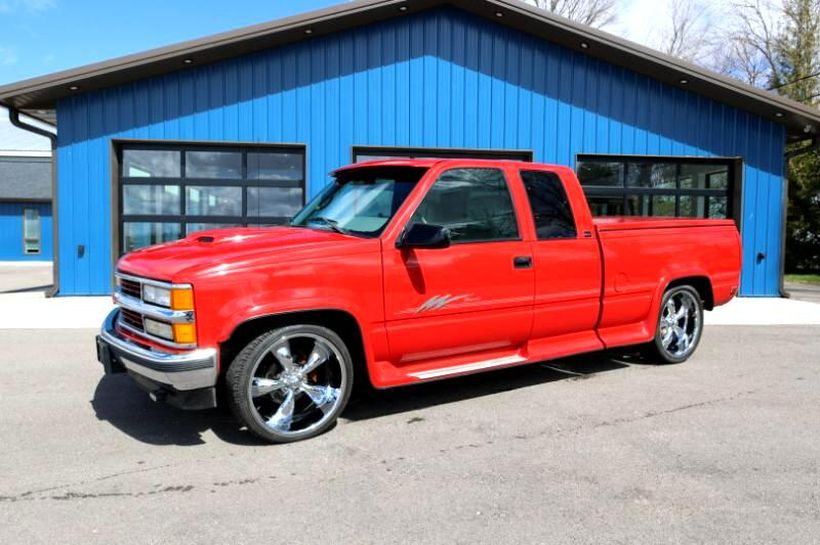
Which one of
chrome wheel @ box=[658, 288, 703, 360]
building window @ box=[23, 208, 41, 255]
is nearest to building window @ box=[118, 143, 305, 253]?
chrome wheel @ box=[658, 288, 703, 360]

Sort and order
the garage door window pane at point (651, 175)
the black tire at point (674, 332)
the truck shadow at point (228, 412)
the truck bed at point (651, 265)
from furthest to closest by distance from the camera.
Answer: the garage door window pane at point (651, 175) → the black tire at point (674, 332) → the truck bed at point (651, 265) → the truck shadow at point (228, 412)

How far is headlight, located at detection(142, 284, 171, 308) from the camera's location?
369cm

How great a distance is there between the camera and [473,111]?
1138 centimetres

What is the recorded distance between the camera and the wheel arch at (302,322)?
3916mm

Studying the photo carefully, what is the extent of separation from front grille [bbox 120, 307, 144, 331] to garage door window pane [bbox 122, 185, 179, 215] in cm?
731

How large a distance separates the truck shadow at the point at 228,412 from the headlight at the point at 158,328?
752mm

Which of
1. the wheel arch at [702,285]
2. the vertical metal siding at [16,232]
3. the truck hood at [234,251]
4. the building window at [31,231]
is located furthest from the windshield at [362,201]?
the building window at [31,231]

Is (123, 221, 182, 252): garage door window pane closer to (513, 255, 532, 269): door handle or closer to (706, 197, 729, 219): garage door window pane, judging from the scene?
(513, 255, 532, 269): door handle

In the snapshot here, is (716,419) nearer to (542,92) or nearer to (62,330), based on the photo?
(62,330)

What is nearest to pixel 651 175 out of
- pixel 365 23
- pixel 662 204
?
pixel 662 204

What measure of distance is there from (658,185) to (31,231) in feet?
84.0

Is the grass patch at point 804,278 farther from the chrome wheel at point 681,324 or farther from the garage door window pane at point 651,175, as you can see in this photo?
the chrome wheel at point 681,324

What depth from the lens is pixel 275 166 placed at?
1123 centimetres

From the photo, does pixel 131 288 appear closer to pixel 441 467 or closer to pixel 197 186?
pixel 441 467
